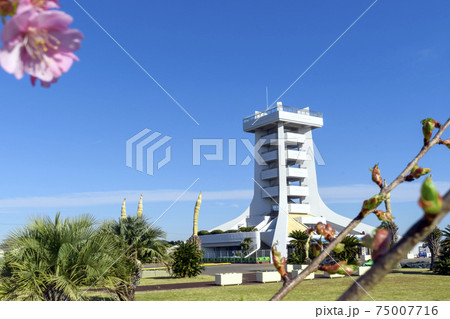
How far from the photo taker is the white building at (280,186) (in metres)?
55.6

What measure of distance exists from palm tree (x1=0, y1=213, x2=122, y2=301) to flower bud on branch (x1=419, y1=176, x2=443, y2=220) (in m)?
8.16

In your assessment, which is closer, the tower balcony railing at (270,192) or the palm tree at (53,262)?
the palm tree at (53,262)

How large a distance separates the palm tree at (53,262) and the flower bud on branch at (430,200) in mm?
8164

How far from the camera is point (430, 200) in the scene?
2.39 ft

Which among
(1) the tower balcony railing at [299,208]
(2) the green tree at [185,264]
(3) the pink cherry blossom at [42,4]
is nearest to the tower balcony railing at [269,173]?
(1) the tower balcony railing at [299,208]

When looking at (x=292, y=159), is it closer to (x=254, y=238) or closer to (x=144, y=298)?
(x=254, y=238)

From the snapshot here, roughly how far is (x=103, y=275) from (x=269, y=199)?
2103 inches

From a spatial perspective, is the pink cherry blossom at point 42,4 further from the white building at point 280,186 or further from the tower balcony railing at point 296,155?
the tower balcony railing at point 296,155

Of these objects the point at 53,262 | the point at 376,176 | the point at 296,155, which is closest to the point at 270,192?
the point at 296,155
